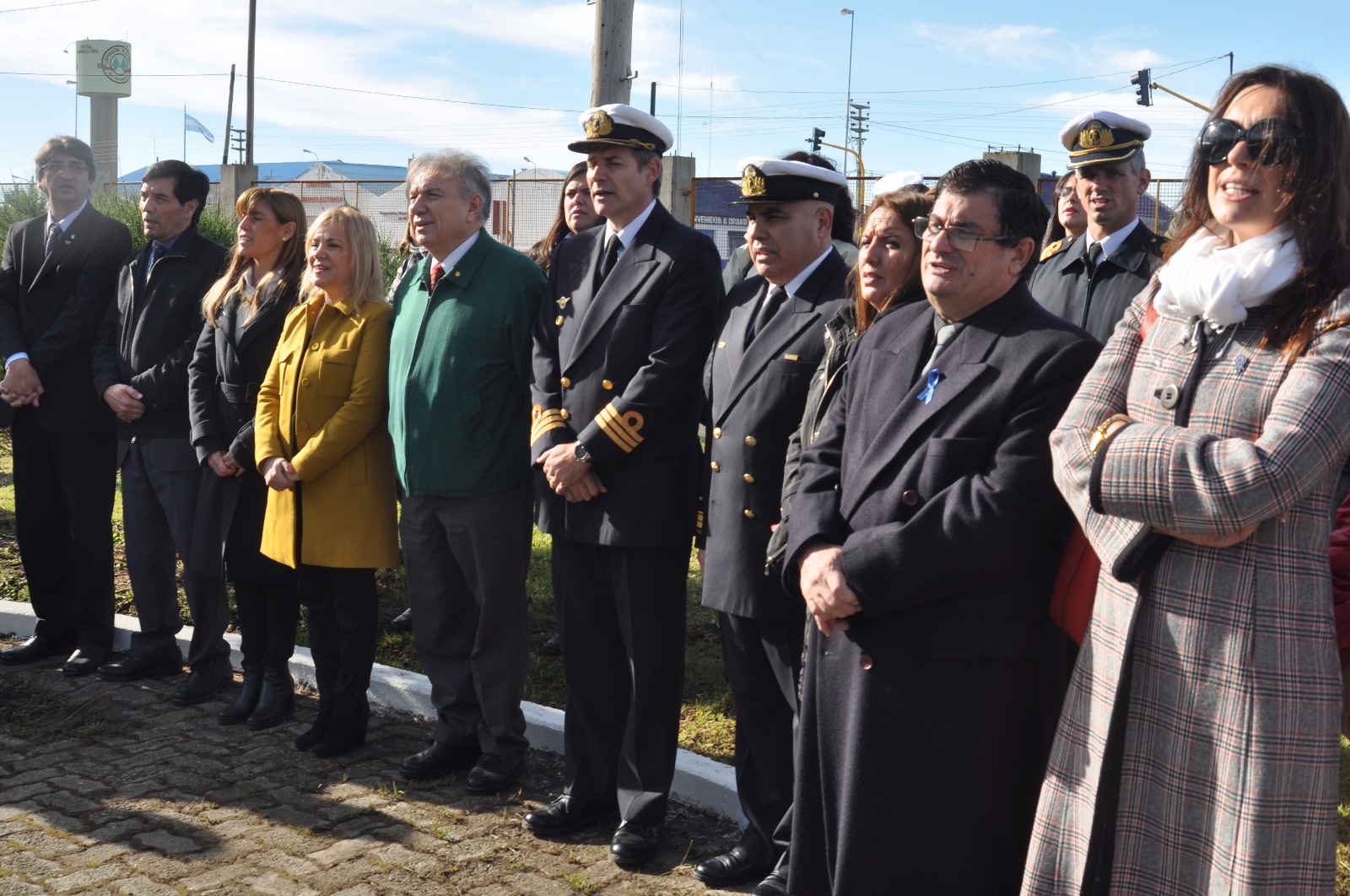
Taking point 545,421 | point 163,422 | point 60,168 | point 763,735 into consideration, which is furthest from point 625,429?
point 60,168

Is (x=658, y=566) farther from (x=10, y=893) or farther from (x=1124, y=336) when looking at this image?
(x=10, y=893)

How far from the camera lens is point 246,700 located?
5.23 meters

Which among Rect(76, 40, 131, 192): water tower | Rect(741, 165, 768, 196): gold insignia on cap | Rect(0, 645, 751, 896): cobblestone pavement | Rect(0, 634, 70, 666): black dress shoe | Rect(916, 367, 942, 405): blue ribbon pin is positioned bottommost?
Rect(0, 645, 751, 896): cobblestone pavement

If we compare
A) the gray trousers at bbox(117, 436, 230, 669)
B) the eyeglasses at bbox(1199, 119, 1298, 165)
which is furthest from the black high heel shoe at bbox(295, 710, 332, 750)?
the eyeglasses at bbox(1199, 119, 1298, 165)

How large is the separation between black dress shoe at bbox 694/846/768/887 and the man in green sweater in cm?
104

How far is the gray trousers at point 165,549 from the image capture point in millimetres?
5559

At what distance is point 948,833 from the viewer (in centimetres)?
274

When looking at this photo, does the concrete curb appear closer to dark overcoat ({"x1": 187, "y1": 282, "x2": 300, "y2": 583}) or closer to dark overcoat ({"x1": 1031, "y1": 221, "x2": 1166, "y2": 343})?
dark overcoat ({"x1": 187, "y1": 282, "x2": 300, "y2": 583})

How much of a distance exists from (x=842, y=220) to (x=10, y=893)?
3.83 metres

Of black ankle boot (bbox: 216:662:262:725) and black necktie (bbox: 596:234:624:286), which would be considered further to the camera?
black ankle boot (bbox: 216:662:262:725)

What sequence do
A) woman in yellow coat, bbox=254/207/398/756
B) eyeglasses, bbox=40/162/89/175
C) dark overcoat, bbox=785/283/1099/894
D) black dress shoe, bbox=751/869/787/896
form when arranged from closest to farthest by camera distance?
dark overcoat, bbox=785/283/1099/894 < black dress shoe, bbox=751/869/787/896 < woman in yellow coat, bbox=254/207/398/756 < eyeglasses, bbox=40/162/89/175

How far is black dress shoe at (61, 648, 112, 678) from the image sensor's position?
19.0 ft

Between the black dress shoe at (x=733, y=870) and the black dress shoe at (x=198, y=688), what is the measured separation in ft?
8.84

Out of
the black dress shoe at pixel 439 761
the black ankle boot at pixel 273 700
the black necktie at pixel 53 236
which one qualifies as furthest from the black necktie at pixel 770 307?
the black necktie at pixel 53 236
